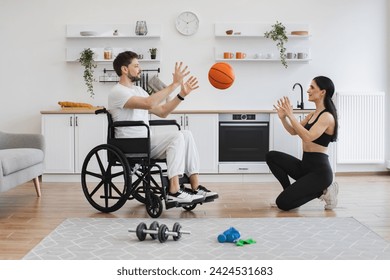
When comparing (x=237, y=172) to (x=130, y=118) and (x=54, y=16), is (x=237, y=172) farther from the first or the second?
(x=54, y=16)

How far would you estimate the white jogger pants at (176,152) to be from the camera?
167 inches

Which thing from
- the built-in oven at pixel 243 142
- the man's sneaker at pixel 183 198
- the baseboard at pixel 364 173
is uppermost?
the built-in oven at pixel 243 142

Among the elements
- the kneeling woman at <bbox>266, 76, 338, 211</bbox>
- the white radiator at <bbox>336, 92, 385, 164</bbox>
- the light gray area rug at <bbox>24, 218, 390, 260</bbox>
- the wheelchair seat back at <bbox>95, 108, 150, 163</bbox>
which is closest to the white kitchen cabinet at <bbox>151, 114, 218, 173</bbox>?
the white radiator at <bbox>336, 92, 385, 164</bbox>

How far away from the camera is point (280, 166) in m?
4.90

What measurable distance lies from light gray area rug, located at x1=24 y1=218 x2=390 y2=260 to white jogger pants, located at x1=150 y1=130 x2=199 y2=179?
38 centimetres

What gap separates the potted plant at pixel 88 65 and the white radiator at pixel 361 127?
283cm

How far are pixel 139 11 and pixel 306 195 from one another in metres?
3.29

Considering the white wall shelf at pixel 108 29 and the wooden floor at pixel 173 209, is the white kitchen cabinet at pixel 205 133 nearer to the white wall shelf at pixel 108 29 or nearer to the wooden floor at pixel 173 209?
the wooden floor at pixel 173 209

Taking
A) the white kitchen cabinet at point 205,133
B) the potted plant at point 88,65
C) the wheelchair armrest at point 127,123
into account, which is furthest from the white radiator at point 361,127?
the wheelchair armrest at point 127,123

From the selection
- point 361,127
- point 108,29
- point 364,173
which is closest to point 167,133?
point 108,29

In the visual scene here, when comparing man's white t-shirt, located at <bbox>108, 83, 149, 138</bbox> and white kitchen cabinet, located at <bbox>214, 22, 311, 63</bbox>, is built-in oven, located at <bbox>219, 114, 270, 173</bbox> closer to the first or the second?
white kitchen cabinet, located at <bbox>214, 22, 311, 63</bbox>

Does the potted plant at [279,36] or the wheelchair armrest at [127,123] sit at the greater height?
the potted plant at [279,36]

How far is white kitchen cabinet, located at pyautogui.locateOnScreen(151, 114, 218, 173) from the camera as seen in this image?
6.40 meters

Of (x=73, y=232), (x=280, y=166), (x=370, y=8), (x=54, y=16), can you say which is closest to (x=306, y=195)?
(x=280, y=166)
